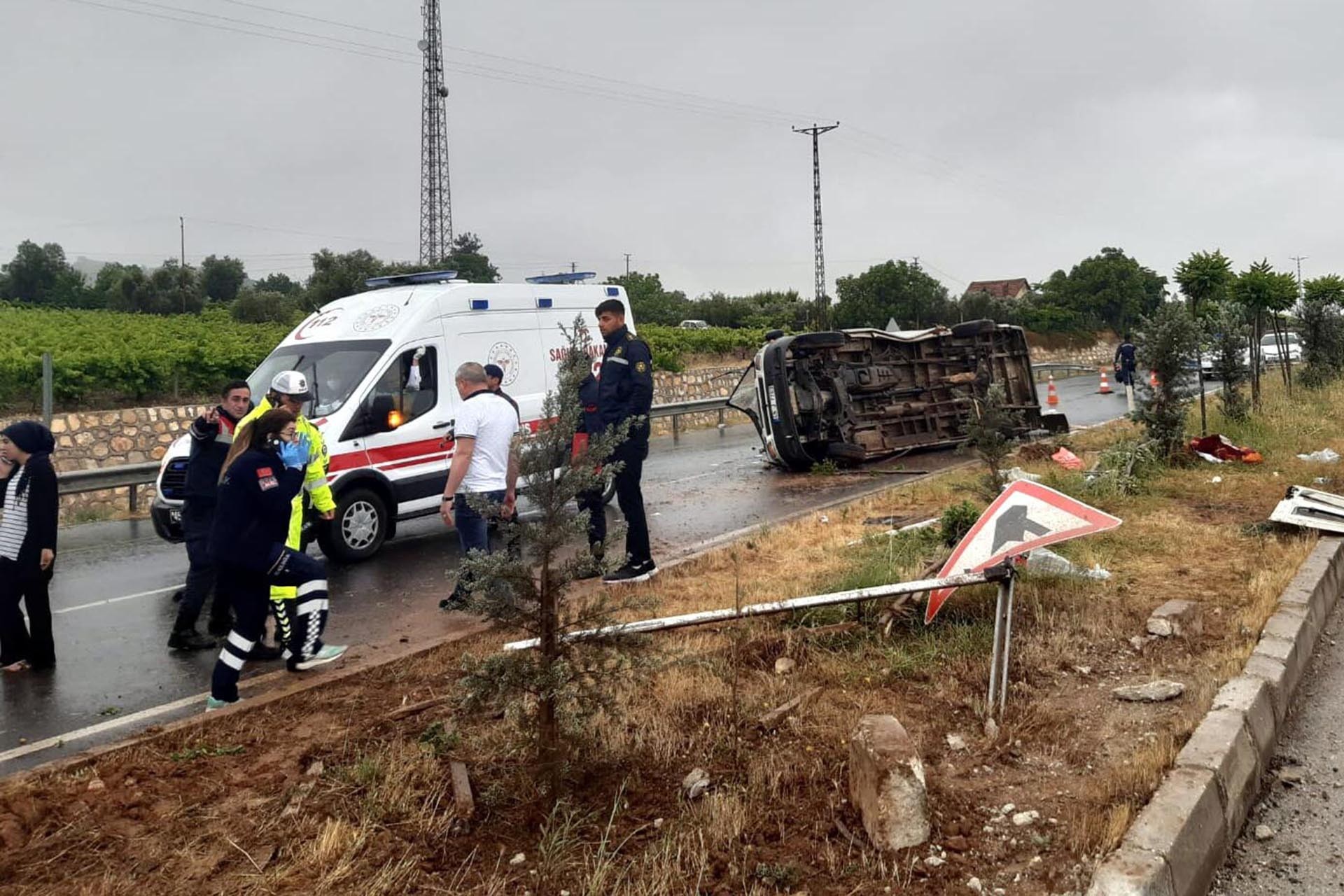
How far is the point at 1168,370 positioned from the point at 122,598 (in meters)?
10.6

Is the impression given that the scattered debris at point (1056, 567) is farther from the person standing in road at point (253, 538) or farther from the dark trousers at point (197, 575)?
the dark trousers at point (197, 575)

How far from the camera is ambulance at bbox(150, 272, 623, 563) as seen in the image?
8.64 m

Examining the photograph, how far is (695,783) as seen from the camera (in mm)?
3723

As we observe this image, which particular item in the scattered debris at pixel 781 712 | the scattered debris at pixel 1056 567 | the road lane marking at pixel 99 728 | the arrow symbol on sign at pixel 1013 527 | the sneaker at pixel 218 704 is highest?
the arrow symbol on sign at pixel 1013 527

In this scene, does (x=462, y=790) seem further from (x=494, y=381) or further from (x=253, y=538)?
(x=494, y=381)

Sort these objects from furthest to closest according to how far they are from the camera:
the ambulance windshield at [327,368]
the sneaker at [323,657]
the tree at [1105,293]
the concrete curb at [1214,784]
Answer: the tree at [1105,293], the ambulance windshield at [327,368], the sneaker at [323,657], the concrete curb at [1214,784]

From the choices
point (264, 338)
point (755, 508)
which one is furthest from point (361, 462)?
point (264, 338)

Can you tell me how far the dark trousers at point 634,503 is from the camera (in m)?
7.04

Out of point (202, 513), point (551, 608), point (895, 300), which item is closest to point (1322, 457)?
point (551, 608)

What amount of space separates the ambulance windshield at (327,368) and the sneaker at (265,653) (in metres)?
3.05

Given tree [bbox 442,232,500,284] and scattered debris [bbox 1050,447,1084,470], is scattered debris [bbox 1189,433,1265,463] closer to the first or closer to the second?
scattered debris [bbox 1050,447,1084,470]

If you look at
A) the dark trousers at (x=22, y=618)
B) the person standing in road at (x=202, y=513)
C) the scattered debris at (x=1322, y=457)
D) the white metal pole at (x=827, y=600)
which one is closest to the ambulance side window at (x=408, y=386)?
the person standing in road at (x=202, y=513)

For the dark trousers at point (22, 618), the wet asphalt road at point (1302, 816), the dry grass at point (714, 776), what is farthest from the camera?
the dark trousers at point (22, 618)

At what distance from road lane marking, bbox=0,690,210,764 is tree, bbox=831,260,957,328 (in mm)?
44729
